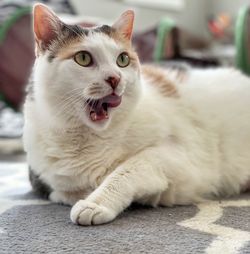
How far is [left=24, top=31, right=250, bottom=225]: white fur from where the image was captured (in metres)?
1.03

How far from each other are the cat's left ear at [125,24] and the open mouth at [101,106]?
0.20 m

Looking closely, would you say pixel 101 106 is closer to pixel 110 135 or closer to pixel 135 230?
pixel 110 135

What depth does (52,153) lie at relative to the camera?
1139 mm

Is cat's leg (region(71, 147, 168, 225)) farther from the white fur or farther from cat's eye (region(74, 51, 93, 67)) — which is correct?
cat's eye (region(74, 51, 93, 67))

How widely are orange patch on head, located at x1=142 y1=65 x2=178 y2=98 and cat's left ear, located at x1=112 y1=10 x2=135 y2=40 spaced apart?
0.68 feet

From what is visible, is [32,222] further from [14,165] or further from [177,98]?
[14,165]

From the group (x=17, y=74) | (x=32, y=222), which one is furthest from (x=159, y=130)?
(x=17, y=74)

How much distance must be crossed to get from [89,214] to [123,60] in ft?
1.19

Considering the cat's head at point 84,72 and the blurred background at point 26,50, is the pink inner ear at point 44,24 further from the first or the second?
the blurred background at point 26,50

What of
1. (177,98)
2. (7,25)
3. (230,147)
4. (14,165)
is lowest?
(14,165)

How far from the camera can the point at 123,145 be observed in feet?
3.78

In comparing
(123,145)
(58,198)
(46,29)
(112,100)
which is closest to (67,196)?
(58,198)

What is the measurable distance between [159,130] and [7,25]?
142cm

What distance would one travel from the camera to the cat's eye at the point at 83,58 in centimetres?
103
